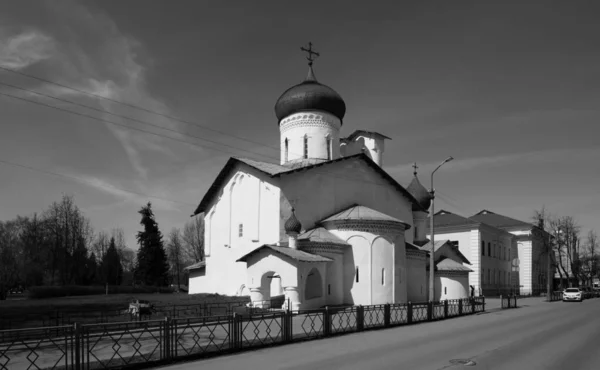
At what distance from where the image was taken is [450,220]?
1981 inches

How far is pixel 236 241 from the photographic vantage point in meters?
30.9

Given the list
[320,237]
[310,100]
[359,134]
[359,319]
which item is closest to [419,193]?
[359,134]

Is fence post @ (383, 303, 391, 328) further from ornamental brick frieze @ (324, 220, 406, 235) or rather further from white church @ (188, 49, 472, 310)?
ornamental brick frieze @ (324, 220, 406, 235)

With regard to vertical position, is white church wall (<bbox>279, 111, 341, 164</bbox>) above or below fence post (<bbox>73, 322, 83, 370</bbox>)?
above

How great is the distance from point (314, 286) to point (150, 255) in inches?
1271

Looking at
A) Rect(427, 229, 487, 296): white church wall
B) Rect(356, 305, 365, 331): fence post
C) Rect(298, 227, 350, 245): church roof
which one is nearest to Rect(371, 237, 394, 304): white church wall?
Rect(298, 227, 350, 245): church roof

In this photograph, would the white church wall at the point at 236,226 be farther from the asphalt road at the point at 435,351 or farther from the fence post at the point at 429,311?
the asphalt road at the point at 435,351

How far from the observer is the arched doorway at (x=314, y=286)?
2598 cm

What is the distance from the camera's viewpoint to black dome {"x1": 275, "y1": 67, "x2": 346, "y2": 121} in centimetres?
3334

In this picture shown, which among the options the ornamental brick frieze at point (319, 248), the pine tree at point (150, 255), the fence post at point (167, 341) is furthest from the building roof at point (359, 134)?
the fence post at point (167, 341)

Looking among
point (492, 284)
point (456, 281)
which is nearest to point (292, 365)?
point (456, 281)

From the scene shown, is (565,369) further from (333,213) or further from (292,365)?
(333,213)

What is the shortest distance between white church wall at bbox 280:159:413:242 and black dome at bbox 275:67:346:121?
179 inches

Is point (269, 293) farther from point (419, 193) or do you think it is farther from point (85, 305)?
point (419, 193)
